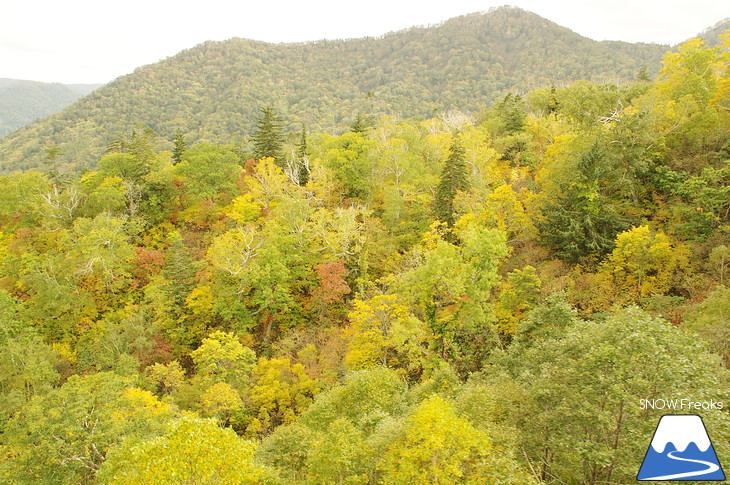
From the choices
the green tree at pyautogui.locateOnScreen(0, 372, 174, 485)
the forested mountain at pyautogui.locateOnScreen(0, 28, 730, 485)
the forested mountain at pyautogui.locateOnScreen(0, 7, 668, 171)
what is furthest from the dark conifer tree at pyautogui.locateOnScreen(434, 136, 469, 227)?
the forested mountain at pyautogui.locateOnScreen(0, 7, 668, 171)

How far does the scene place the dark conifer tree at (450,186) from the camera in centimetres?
3058

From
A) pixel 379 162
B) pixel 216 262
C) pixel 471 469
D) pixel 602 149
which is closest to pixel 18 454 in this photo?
pixel 216 262

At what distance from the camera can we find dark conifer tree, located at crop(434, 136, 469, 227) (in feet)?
100

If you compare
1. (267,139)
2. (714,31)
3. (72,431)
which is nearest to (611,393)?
(72,431)

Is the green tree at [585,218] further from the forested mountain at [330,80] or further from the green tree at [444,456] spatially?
the forested mountain at [330,80]

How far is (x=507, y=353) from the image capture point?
19125 mm

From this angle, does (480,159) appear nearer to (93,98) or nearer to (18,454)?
(18,454)

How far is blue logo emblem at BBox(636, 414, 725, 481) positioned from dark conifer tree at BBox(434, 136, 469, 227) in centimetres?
2165

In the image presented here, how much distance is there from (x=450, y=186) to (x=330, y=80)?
15581 cm

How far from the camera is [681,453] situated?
9.35m

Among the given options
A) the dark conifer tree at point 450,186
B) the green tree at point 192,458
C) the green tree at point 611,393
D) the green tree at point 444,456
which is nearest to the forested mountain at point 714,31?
the dark conifer tree at point 450,186

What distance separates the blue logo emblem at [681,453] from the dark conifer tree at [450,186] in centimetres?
2165

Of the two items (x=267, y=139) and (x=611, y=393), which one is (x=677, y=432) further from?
(x=267, y=139)

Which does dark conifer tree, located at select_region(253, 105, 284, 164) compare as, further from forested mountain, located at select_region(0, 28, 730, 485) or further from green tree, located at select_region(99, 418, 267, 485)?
green tree, located at select_region(99, 418, 267, 485)
